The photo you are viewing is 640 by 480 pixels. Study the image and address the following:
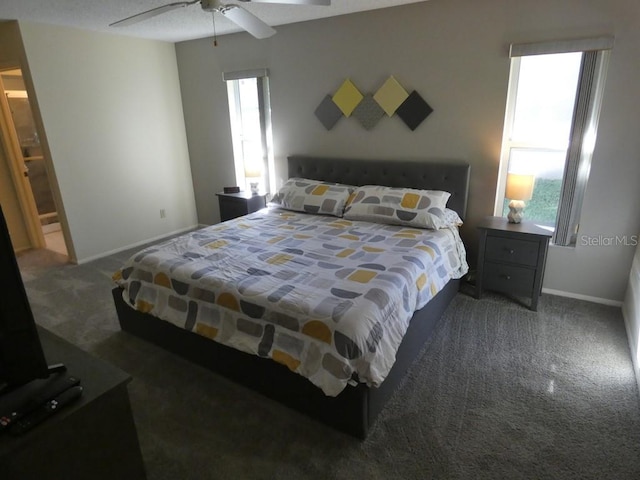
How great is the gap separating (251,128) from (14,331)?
3.86 m

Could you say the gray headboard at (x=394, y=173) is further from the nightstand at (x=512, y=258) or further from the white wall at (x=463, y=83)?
the nightstand at (x=512, y=258)

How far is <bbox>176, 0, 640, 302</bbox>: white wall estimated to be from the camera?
2.72 m

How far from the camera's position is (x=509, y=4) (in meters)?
2.89

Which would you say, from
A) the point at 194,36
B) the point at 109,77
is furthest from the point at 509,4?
the point at 109,77

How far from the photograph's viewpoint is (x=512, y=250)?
2.99 m

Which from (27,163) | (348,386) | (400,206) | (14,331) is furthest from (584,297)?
(27,163)

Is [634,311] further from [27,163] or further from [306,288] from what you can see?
[27,163]

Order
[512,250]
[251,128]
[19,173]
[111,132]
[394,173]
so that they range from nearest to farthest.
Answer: [512,250] < [394,173] < [111,132] < [19,173] < [251,128]

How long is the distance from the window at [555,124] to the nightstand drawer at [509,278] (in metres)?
0.49

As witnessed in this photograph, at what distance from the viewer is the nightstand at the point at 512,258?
2898 millimetres

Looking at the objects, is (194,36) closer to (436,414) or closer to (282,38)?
(282,38)

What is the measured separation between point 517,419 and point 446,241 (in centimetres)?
134

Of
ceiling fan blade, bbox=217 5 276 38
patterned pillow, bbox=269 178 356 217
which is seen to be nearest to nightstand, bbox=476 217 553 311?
patterned pillow, bbox=269 178 356 217

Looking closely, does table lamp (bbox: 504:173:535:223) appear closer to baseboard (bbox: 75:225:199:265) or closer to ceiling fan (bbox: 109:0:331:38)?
ceiling fan (bbox: 109:0:331:38)
